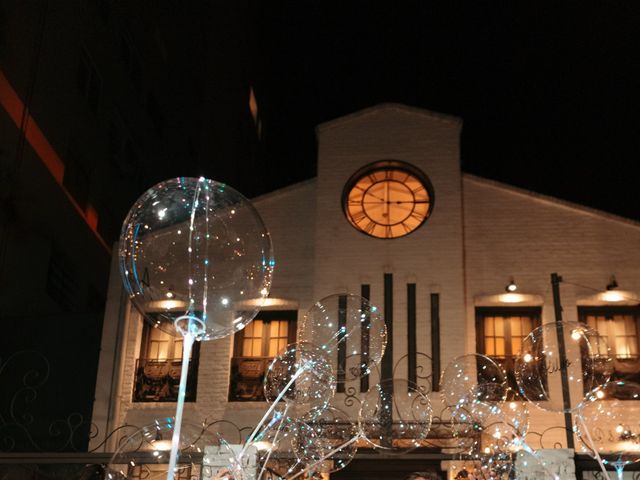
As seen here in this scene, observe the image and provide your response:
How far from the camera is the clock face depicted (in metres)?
16.0

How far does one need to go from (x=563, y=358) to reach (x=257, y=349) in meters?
8.50

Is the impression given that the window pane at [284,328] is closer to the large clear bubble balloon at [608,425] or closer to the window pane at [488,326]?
the window pane at [488,326]

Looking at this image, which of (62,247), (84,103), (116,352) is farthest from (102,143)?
(116,352)

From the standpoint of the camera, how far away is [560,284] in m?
15.3

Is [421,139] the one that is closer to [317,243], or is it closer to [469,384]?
[317,243]

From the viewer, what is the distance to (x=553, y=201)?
15.8 m

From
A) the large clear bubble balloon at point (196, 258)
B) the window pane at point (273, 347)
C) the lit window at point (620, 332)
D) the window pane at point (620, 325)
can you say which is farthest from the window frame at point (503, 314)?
the large clear bubble balloon at point (196, 258)

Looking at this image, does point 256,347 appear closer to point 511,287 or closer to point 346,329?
point 511,287

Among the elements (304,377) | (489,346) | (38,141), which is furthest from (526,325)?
(38,141)

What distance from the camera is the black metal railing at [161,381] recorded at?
15500mm

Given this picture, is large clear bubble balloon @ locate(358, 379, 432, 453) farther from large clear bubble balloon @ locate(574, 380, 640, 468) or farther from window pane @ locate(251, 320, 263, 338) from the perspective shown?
window pane @ locate(251, 320, 263, 338)

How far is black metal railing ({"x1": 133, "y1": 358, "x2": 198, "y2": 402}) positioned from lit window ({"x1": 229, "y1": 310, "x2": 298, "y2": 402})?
77 cm

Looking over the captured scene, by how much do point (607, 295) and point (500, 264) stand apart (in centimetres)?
197

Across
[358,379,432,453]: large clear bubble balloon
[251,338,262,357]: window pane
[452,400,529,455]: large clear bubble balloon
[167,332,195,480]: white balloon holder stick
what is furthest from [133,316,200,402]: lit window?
[167,332,195,480]: white balloon holder stick
